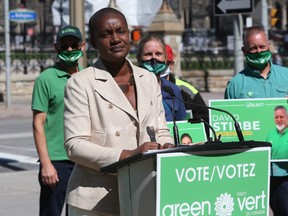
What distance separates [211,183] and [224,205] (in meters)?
0.12

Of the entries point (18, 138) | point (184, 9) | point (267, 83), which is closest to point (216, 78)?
point (18, 138)

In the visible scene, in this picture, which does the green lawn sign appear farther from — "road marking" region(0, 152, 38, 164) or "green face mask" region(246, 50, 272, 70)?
"road marking" region(0, 152, 38, 164)

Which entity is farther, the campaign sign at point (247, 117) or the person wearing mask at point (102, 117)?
the campaign sign at point (247, 117)

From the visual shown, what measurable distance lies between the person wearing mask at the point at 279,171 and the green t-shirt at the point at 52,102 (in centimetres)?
155

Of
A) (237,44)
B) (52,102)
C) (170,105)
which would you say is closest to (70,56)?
(52,102)

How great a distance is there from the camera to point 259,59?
20.1 ft

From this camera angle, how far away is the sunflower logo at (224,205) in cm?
366

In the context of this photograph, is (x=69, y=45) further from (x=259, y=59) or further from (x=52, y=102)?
(x=259, y=59)

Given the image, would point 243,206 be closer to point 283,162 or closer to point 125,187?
point 125,187

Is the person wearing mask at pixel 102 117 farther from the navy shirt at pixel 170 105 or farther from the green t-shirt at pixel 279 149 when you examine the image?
Result: the navy shirt at pixel 170 105

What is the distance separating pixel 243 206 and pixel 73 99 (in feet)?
3.10

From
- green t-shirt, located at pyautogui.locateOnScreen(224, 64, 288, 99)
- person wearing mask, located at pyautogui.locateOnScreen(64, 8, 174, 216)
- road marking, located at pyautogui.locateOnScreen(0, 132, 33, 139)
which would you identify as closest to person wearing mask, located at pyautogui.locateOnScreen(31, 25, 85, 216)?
green t-shirt, located at pyautogui.locateOnScreen(224, 64, 288, 99)

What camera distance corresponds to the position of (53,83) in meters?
6.09

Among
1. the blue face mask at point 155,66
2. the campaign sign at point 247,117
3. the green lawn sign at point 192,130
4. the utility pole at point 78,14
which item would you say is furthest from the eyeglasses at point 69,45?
the utility pole at point 78,14
